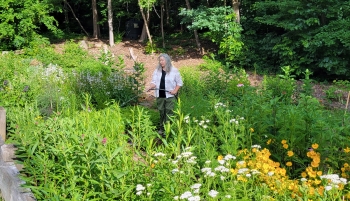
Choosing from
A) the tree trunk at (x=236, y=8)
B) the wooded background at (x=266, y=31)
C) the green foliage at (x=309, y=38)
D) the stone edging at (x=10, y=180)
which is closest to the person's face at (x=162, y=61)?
the stone edging at (x=10, y=180)

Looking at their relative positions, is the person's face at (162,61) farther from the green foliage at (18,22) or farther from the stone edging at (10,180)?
the green foliage at (18,22)

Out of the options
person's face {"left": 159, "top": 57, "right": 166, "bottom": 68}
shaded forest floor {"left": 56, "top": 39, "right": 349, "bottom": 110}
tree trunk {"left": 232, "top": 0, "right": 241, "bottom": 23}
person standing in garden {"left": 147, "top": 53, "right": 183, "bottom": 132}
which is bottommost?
shaded forest floor {"left": 56, "top": 39, "right": 349, "bottom": 110}

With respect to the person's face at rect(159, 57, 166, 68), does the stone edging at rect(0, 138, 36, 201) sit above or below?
below

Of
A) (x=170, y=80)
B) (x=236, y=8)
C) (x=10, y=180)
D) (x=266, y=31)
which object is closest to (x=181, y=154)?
(x=10, y=180)

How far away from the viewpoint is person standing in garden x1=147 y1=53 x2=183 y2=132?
6.67 m

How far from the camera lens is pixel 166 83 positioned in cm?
673

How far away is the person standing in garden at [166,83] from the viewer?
21.9 feet

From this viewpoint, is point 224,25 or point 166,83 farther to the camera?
point 224,25

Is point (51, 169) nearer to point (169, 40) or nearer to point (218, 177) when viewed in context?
point (218, 177)

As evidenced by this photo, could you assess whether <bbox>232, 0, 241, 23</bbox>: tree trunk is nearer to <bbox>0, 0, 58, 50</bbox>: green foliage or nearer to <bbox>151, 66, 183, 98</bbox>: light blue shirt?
<bbox>0, 0, 58, 50</bbox>: green foliage

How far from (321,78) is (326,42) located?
1.66 metres

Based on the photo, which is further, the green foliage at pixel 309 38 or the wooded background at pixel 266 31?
the wooded background at pixel 266 31

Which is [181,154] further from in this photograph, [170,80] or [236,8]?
[236,8]

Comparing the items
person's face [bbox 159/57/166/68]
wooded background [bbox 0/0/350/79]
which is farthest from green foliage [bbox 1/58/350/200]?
wooded background [bbox 0/0/350/79]
